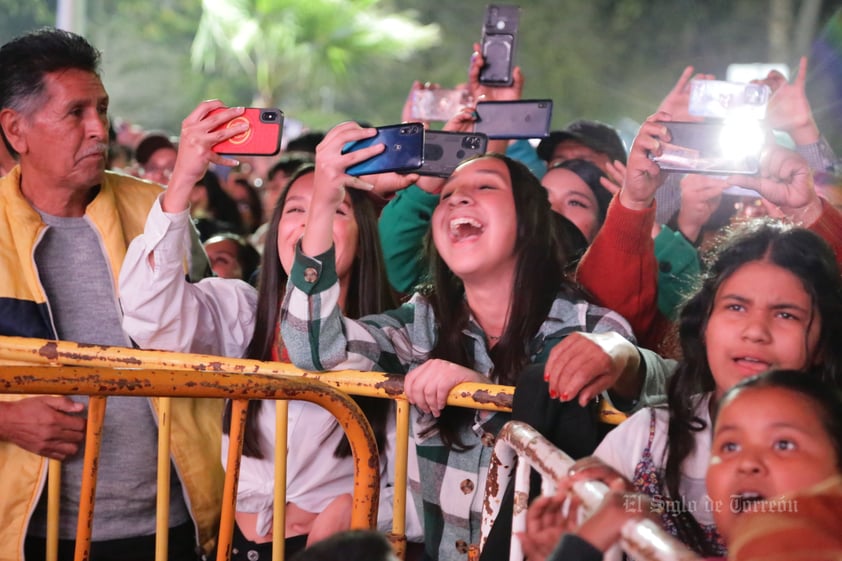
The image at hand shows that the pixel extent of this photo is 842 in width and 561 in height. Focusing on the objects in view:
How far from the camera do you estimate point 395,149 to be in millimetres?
2770

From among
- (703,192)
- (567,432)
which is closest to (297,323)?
(567,432)

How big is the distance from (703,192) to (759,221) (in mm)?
1615

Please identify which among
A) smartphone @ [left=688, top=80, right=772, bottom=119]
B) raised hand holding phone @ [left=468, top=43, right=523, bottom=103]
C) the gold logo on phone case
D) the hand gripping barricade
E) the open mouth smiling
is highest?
raised hand holding phone @ [left=468, top=43, right=523, bottom=103]

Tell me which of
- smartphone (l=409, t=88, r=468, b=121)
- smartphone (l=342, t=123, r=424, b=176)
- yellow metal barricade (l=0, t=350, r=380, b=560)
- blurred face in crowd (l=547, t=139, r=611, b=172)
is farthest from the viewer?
blurred face in crowd (l=547, t=139, r=611, b=172)

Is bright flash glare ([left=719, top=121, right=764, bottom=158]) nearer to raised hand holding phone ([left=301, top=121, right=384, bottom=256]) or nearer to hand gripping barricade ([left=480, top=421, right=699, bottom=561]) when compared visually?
raised hand holding phone ([left=301, top=121, right=384, bottom=256])

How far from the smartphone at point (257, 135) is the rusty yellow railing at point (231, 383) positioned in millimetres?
557

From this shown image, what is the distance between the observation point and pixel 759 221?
2672 millimetres

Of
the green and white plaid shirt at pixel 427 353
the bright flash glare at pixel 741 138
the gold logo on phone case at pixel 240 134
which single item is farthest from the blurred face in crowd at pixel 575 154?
the gold logo on phone case at pixel 240 134

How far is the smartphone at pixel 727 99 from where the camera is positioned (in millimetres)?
3604

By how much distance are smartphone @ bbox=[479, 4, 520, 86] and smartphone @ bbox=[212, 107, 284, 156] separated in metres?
1.24

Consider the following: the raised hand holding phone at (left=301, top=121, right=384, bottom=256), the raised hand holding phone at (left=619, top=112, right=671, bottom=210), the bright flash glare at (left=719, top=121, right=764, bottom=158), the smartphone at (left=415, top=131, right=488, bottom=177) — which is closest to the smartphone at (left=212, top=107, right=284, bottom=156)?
the raised hand holding phone at (left=301, top=121, right=384, bottom=256)

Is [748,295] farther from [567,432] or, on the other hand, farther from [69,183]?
[69,183]

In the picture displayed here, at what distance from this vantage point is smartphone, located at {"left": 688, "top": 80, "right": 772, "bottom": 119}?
11.8ft

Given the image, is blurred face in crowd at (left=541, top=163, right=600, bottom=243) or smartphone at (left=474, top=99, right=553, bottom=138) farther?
blurred face in crowd at (left=541, top=163, right=600, bottom=243)
